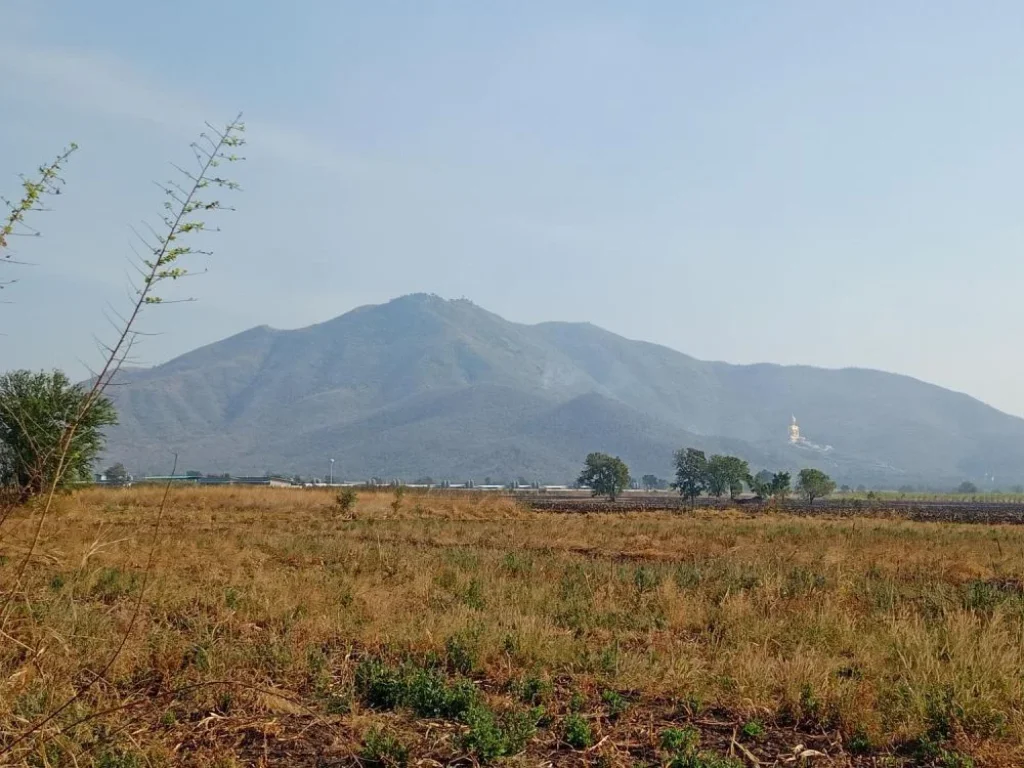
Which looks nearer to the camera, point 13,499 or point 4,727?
point 13,499

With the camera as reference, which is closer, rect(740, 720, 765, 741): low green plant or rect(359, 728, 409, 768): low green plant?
rect(359, 728, 409, 768): low green plant

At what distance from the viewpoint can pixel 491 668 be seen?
918 centimetres

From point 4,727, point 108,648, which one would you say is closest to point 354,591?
point 108,648

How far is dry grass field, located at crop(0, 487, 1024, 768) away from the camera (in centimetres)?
679

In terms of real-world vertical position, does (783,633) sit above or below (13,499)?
below

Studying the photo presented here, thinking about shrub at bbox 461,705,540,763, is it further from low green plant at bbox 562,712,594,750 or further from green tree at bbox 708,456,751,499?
green tree at bbox 708,456,751,499

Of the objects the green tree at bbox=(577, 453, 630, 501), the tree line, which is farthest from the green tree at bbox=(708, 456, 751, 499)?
the green tree at bbox=(577, 453, 630, 501)

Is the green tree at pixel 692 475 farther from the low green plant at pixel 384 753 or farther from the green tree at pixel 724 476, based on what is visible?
the low green plant at pixel 384 753

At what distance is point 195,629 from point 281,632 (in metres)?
1.02

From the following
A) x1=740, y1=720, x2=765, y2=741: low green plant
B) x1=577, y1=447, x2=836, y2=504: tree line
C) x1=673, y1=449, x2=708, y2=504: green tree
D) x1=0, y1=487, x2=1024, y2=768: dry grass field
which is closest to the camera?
x1=0, y1=487, x2=1024, y2=768: dry grass field

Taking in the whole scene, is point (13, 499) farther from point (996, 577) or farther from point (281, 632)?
point (996, 577)

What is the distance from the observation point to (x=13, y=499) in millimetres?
4848

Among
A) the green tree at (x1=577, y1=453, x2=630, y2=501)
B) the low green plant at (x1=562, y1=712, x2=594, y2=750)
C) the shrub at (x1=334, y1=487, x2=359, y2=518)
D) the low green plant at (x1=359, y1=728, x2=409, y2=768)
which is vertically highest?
the green tree at (x1=577, y1=453, x2=630, y2=501)

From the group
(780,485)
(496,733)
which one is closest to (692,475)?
(780,485)
